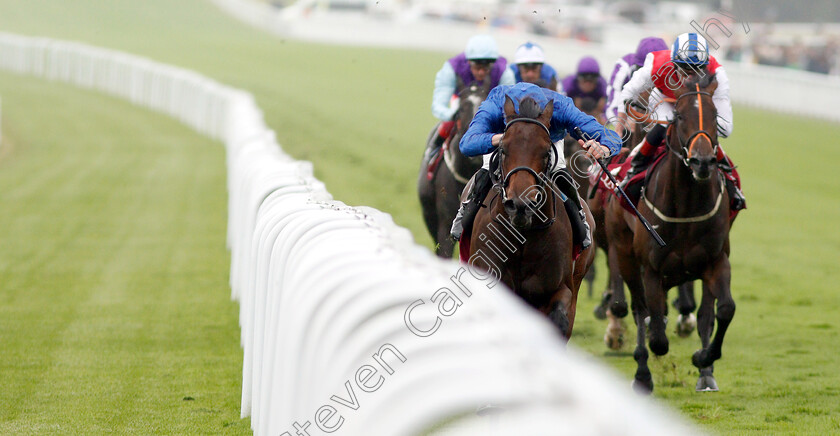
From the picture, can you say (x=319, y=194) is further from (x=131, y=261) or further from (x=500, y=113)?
(x=131, y=261)

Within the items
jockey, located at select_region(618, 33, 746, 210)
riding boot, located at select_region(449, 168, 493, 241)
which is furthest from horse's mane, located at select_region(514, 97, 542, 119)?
jockey, located at select_region(618, 33, 746, 210)

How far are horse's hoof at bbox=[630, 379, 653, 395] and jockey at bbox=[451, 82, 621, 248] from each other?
4.42 feet

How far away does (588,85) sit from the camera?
11.6 m

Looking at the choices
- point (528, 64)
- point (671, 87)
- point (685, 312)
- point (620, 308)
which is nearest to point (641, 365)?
point (620, 308)

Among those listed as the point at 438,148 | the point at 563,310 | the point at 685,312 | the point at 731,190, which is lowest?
the point at 685,312

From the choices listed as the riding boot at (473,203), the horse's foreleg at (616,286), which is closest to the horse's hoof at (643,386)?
the horse's foreleg at (616,286)

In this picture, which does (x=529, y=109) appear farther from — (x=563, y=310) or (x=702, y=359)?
(x=702, y=359)

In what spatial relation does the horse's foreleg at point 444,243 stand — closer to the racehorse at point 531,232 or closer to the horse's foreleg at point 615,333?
the horse's foreleg at point 615,333

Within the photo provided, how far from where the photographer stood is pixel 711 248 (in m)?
7.30

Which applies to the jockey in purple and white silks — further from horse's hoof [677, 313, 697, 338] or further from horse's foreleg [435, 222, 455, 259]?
horse's hoof [677, 313, 697, 338]

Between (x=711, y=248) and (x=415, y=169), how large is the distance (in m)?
13.7

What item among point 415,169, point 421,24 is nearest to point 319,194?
point 415,169

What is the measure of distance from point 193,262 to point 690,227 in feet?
19.7

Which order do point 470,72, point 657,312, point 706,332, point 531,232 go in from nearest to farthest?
point 531,232
point 706,332
point 657,312
point 470,72
